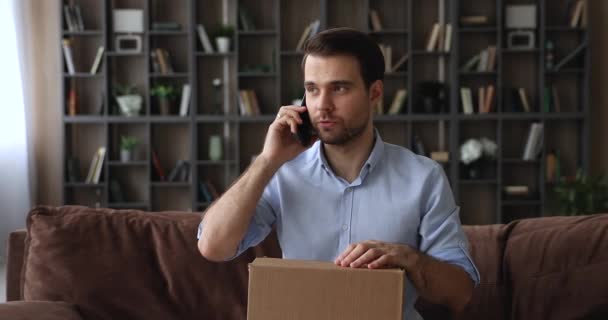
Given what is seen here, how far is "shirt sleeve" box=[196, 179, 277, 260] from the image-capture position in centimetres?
191

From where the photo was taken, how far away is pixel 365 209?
1.87m

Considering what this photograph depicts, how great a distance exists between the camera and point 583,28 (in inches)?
222

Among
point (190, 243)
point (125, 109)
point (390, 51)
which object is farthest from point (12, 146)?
point (190, 243)

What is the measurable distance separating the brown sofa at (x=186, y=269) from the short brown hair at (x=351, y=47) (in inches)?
23.0

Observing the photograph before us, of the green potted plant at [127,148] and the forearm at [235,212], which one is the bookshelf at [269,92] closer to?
the green potted plant at [127,148]

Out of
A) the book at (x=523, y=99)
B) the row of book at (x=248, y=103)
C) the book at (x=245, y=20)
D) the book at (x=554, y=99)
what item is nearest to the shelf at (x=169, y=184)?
Answer: the row of book at (x=248, y=103)

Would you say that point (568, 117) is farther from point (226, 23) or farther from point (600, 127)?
point (226, 23)

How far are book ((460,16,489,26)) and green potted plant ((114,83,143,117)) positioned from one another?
252cm

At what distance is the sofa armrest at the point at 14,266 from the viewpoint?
83.0 inches

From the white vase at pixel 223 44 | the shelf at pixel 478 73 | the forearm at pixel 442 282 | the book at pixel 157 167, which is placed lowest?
the book at pixel 157 167

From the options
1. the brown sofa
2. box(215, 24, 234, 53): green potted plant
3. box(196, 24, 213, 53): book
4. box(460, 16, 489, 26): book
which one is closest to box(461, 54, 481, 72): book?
box(460, 16, 489, 26): book

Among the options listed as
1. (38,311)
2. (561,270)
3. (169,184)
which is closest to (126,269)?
(38,311)

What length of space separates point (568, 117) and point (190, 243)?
426 centimetres

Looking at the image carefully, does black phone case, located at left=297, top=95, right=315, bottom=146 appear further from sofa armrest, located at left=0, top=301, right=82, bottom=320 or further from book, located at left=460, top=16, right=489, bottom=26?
book, located at left=460, top=16, right=489, bottom=26
